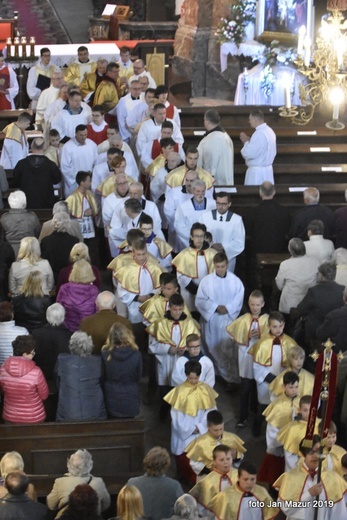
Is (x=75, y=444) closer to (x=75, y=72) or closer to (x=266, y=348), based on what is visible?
(x=266, y=348)

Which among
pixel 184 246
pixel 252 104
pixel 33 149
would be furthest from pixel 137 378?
pixel 252 104

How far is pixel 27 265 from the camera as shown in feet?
41.0

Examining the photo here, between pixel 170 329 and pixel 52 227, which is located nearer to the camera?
pixel 170 329

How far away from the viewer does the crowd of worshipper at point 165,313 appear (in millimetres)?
9703

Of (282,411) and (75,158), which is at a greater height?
(75,158)

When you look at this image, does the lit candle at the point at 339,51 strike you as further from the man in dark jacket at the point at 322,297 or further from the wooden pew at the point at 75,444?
the wooden pew at the point at 75,444

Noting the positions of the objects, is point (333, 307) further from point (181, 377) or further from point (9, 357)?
point (9, 357)

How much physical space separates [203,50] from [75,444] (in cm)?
1220

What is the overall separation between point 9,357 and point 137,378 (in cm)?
109

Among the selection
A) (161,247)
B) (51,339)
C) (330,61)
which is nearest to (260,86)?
(330,61)

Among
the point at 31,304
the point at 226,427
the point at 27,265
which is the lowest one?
the point at 226,427

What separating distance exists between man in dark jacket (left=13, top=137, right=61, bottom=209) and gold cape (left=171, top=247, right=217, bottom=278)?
232cm

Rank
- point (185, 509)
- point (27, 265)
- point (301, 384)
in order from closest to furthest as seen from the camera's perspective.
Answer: point (185, 509)
point (301, 384)
point (27, 265)

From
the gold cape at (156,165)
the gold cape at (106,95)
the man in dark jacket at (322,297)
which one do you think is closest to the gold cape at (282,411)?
the man in dark jacket at (322,297)
